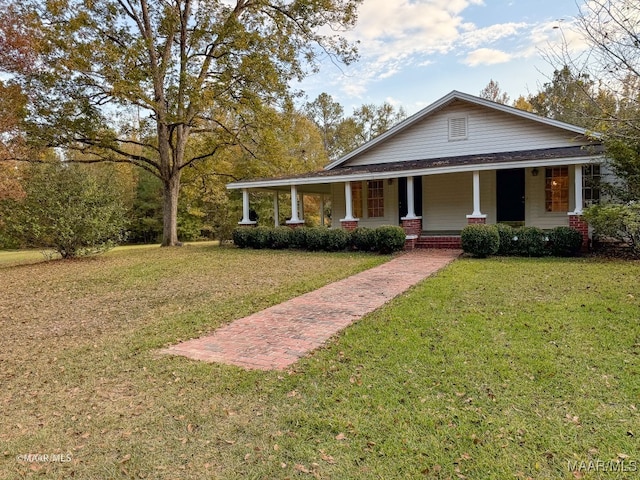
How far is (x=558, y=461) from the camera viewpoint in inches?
97.0

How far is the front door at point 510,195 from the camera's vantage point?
535 inches

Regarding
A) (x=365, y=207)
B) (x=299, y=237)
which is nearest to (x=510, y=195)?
(x=365, y=207)

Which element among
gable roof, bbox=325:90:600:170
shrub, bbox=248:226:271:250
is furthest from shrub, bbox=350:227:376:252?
gable roof, bbox=325:90:600:170

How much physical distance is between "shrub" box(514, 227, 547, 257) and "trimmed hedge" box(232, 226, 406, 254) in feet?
10.1

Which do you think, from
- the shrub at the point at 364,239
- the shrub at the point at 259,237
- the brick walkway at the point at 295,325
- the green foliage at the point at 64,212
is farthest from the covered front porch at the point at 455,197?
the green foliage at the point at 64,212

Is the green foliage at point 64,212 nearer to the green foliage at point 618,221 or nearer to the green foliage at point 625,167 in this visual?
the green foliage at point 618,221

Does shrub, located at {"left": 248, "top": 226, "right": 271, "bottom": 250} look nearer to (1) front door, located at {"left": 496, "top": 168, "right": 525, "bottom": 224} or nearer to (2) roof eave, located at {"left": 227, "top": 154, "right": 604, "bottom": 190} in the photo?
(2) roof eave, located at {"left": 227, "top": 154, "right": 604, "bottom": 190}

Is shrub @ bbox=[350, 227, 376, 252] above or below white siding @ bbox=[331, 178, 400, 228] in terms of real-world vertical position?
below

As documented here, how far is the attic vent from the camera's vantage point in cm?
1432

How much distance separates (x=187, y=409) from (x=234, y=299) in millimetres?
3983

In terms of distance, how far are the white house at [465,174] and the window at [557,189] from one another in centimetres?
3

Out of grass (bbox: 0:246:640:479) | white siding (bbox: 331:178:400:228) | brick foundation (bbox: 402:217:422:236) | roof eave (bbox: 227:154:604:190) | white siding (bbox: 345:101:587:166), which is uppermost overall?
white siding (bbox: 345:101:587:166)

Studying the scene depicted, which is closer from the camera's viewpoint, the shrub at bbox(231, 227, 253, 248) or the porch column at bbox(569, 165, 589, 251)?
the porch column at bbox(569, 165, 589, 251)

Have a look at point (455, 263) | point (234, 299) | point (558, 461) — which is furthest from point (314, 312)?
point (455, 263)
